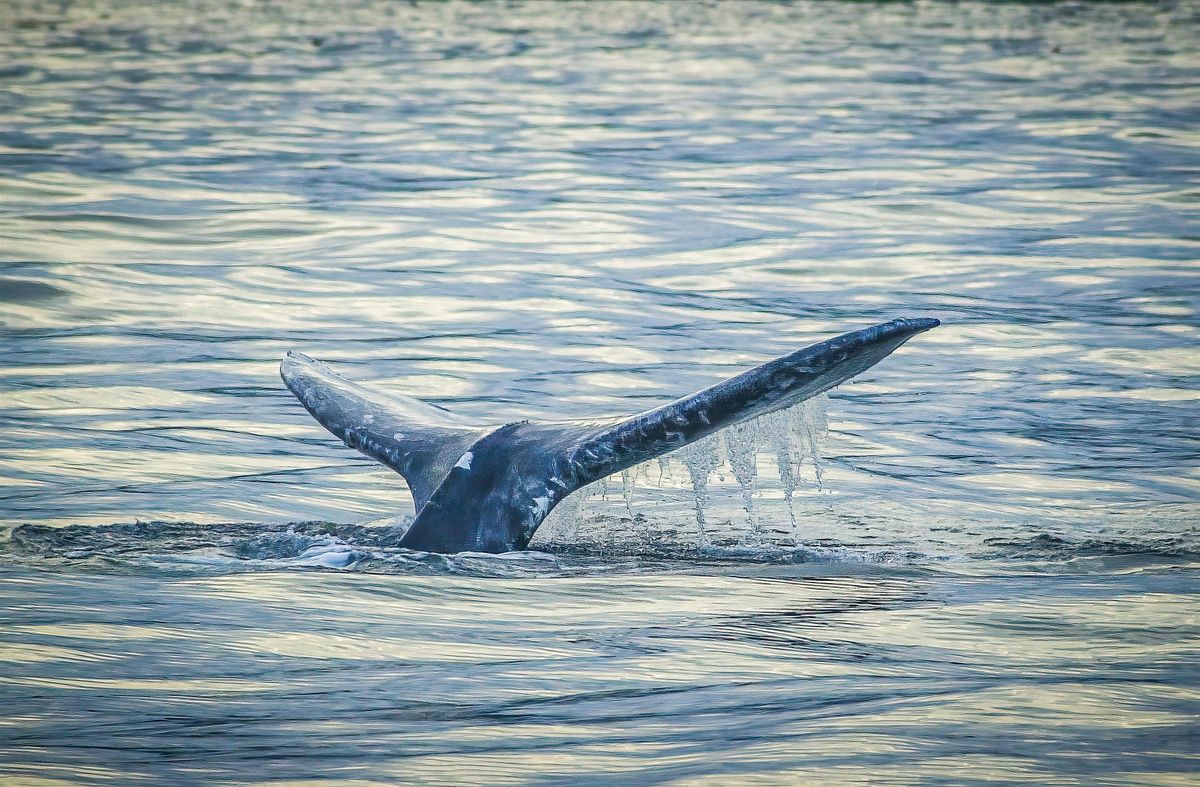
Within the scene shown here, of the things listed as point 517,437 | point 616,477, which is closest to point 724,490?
point 616,477

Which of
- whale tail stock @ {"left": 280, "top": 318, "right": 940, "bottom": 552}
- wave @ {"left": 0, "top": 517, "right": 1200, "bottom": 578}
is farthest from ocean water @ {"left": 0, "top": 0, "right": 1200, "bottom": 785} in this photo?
whale tail stock @ {"left": 280, "top": 318, "right": 940, "bottom": 552}

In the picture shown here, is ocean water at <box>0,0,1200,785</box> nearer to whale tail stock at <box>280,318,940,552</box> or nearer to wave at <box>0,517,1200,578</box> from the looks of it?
wave at <box>0,517,1200,578</box>

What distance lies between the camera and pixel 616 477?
9859 millimetres

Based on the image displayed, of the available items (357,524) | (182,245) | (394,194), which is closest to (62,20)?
(394,194)

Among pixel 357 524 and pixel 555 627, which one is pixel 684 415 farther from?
pixel 357 524

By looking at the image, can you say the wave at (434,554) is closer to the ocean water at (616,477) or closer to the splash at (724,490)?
the ocean water at (616,477)

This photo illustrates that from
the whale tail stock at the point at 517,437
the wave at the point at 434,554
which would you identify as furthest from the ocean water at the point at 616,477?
the whale tail stock at the point at 517,437

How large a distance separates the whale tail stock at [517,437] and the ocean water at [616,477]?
0.21 metres

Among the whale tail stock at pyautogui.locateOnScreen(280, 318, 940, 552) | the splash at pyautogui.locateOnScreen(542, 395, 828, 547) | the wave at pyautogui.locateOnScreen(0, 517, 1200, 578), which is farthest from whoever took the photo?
the wave at pyautogui.locateOnScreen(0, 517, 1200, 578)

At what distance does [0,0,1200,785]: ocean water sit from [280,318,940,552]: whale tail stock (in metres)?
0.21

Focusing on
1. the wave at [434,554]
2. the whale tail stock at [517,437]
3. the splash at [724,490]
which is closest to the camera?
the whale tail stock at [517,437]

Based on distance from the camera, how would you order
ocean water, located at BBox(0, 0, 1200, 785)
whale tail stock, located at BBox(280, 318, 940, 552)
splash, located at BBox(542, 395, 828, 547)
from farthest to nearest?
splash, located at BBox(542, 395, 828, 547), whale tail stock, located at BBox(280, 318, 940, 552), ocean water, located at BBox(0, 0, 1200, 785)

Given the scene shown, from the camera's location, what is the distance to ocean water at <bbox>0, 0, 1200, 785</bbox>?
573cm

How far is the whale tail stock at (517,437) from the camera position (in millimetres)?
6582
